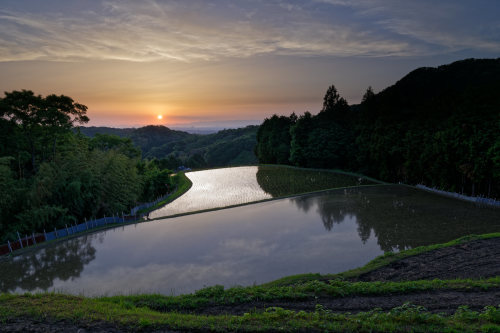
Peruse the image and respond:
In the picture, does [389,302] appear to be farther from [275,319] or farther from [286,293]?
[275,319]

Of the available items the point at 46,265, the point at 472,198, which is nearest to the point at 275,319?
the point at 46,265

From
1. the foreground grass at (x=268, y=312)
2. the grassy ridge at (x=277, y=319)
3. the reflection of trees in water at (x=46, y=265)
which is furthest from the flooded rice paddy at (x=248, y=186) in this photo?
the grassy ridge at (x=277, y=319)

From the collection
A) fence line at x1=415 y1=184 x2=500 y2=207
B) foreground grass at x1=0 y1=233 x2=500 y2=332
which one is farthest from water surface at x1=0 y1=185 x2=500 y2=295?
foreground grass at x1=0 y1=233 x2=500 y2=332

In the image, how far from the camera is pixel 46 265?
53.6 feet

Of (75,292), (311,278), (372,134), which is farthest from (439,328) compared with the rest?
(372,134)

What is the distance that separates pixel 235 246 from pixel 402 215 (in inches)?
589

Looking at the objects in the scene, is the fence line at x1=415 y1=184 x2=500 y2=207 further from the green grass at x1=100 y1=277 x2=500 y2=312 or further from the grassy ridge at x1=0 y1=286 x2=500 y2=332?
the grassy ridge at x1=0 y1=286 x2=500 y2=332

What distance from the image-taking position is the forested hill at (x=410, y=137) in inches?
1117

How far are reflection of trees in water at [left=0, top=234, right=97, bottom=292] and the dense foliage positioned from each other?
275 cm

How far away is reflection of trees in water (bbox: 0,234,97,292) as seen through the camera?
14.3 m

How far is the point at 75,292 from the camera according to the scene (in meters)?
13.1

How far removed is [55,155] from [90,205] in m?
7.32

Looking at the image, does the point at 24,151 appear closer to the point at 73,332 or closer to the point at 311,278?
the point at 73,332

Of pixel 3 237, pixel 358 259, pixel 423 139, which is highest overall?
pixel 423 139
